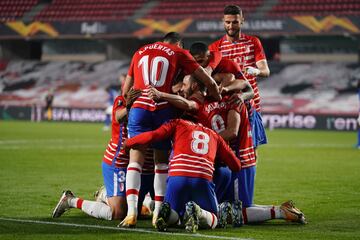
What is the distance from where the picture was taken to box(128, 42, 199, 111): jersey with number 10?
353 inches

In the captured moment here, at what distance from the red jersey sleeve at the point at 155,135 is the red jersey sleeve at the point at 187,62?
0.56 m

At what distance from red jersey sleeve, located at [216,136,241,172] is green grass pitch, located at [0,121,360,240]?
2.11ft

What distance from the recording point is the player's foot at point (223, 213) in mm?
8773

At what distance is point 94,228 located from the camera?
8.70m

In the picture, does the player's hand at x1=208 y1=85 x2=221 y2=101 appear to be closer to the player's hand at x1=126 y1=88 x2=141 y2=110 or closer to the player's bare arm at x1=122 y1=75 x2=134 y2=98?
the player's hand at x1=126 y1=88 x2=141 y2=110

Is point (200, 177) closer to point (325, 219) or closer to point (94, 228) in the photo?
point (94, 228)

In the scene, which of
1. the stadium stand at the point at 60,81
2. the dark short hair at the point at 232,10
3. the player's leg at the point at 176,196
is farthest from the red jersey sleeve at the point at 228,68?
the stadium stand at the point at 60,81

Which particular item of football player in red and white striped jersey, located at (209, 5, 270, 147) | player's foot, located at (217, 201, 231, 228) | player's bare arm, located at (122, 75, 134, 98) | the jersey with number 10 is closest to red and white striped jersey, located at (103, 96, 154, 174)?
player's bare arm, located at (122, 75, 134, 98)

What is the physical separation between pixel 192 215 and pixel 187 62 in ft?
5.33

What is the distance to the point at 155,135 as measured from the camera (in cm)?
866

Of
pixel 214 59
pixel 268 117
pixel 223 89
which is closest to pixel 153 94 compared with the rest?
pixel 223 89

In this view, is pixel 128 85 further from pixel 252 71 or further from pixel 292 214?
pixel 292 214

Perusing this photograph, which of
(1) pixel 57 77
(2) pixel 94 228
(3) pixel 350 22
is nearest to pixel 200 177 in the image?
(2) pixel 94 228

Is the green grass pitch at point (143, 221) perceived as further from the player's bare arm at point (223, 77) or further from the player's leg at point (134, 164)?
the player's bare arm at point (223, 77)
